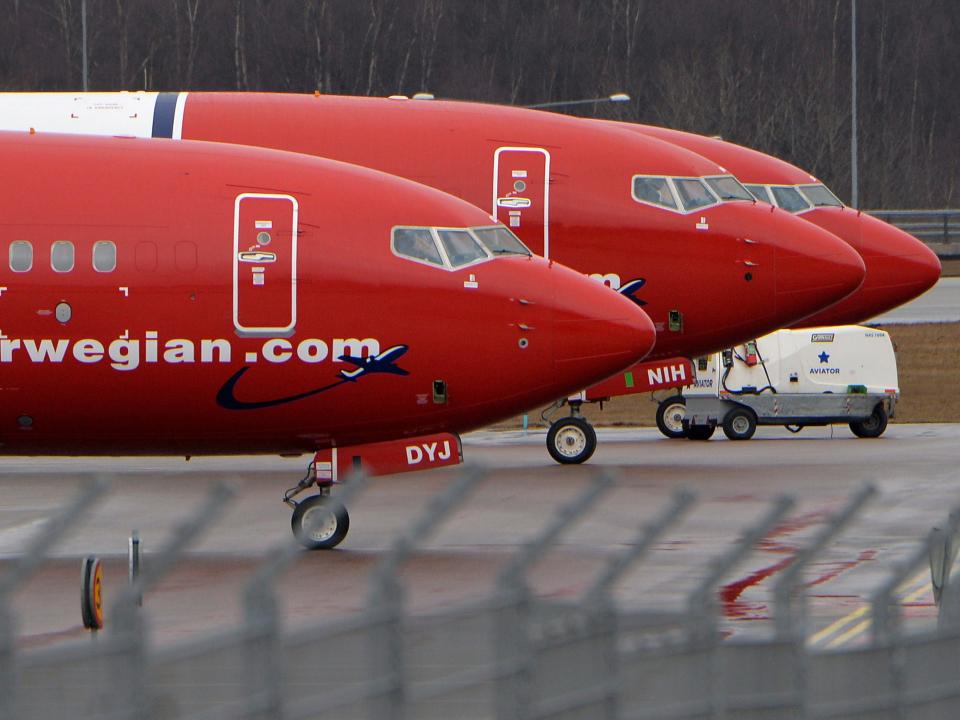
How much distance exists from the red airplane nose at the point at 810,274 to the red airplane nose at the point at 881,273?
153 inches

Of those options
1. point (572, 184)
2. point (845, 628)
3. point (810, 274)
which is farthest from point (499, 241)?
point (845, 628)

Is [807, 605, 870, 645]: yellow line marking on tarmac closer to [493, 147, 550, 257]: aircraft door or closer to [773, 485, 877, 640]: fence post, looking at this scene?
[773, 485, 877, 640]: fence post

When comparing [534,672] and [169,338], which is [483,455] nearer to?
[169,338]

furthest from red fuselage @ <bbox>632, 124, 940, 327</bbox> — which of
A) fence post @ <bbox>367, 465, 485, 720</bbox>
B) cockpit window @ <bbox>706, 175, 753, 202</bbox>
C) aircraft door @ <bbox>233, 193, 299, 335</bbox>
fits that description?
fence post @ <bbox>367, 465, 485, 720</bbox>

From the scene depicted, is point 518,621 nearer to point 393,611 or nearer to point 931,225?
point 393,611

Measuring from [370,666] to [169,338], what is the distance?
12.3 metres

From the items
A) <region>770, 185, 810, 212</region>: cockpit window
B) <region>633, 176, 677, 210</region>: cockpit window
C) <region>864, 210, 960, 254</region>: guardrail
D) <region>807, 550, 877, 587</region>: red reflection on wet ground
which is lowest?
<region>807, 550, 877, 587</region>: red reflection on wet ground

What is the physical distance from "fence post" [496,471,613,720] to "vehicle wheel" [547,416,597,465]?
740 inches

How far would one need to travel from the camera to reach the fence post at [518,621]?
549 centimetres

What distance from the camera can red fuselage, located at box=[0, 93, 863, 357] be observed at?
22.0 metres

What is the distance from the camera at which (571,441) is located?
24.5m

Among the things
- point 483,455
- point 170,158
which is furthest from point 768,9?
Result: point 170,158

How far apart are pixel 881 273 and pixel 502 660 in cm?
2277

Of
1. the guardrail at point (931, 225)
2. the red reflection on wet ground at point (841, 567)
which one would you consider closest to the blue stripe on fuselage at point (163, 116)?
the red reflection on wet ground at point (841, 567)
